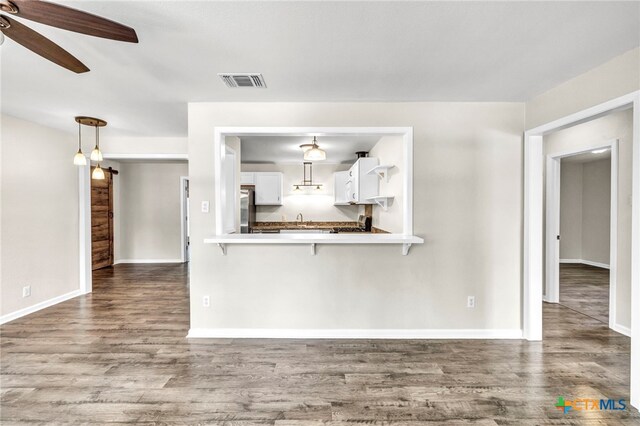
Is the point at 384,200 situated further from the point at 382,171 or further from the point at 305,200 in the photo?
the point at 305,200

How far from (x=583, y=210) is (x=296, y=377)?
334 inches

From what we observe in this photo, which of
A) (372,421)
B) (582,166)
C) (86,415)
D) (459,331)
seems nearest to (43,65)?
(86,415)

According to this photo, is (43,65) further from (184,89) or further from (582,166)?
(582,166)

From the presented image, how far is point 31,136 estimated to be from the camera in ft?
12.7

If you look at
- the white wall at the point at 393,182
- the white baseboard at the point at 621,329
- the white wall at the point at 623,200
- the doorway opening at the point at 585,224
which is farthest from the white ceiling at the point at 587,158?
the white wall at the point at 393,182

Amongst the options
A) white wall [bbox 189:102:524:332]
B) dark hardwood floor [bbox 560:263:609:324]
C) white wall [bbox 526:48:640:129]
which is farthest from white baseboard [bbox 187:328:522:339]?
white wall [bbox 526:48:640:129]

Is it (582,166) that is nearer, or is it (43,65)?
(43,65)

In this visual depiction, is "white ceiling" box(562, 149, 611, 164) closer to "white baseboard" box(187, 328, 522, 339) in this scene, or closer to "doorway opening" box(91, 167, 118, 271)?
"white baseboard" box(187, 328, 522, 339)

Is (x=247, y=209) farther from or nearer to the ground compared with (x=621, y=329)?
farther from the ground

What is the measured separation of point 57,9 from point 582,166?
976 centimetres

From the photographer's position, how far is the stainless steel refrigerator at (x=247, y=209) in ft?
19.2

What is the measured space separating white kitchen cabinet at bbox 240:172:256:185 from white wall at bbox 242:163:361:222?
556 millimetres

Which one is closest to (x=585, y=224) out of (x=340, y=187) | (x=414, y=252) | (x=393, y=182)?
(x=340, y=187)

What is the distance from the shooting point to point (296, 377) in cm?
242
